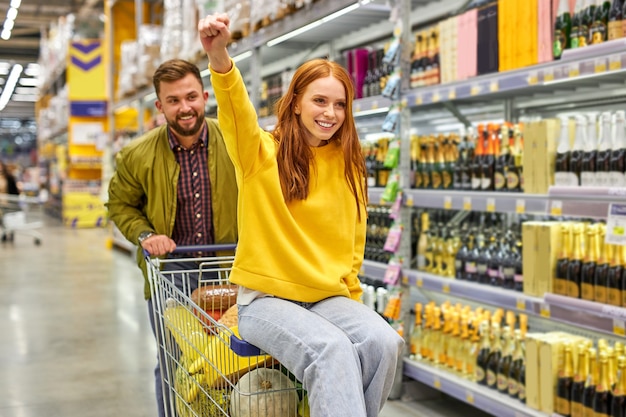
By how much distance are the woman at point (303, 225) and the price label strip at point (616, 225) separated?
1280 millimetres

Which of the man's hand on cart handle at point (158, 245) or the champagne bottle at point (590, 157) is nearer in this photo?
the man's hand on cart handle at point (158, 245)

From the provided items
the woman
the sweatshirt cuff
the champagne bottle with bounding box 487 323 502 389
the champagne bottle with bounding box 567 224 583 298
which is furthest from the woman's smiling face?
the champagne bottle with bounding box 487 323 502 389

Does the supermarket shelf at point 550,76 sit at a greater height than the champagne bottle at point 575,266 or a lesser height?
greater

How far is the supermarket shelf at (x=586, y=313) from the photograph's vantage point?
2.94 meters

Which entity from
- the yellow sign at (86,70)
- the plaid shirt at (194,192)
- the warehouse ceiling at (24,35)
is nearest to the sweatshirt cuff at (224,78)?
the plaid shirt at (194,192)

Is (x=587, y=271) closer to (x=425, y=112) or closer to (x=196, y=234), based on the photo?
(x=196, y=234)

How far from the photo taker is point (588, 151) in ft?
10.7

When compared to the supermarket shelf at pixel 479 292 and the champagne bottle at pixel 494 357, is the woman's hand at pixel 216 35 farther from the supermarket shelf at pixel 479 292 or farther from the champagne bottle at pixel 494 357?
the champagne bottle at pixel 494 357

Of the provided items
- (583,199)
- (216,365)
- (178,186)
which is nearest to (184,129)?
(178,186)

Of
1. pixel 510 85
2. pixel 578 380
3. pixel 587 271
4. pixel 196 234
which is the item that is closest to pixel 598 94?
pixel 510 85

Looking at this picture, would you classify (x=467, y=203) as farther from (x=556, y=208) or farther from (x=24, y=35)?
(x=24, y=35)

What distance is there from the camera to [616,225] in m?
2.98

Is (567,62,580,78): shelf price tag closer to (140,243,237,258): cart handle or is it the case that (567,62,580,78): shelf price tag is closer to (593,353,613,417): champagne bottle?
(593,353,613,417): champagne bottle

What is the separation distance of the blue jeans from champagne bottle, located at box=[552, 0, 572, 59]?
188cm
